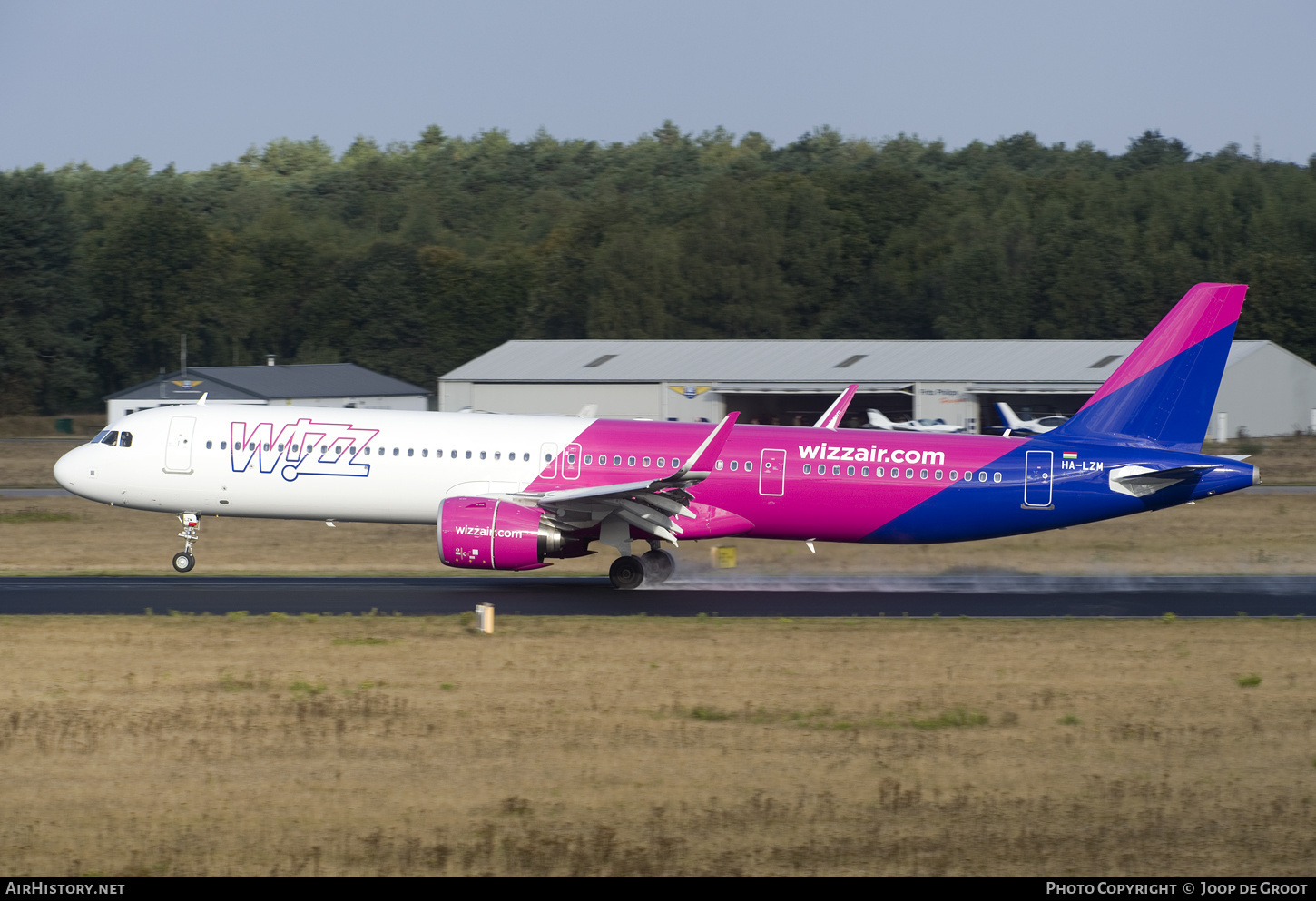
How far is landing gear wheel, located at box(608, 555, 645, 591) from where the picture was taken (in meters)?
27.4

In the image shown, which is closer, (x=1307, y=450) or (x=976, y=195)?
(x=1307, y=450)

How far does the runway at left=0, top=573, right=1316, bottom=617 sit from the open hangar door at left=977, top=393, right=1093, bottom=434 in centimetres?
4462

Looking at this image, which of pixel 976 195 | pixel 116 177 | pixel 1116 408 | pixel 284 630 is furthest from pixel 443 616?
pixel 116 177

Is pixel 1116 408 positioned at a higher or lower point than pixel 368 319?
lower

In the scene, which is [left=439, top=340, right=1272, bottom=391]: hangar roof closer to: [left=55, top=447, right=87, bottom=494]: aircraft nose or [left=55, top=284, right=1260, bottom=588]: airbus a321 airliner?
[left=55, top=284, right=1260, bottom=588]: airbus a321 airliner

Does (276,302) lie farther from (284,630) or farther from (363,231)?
(284,630)

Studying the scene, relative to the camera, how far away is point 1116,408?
28609 millimetres

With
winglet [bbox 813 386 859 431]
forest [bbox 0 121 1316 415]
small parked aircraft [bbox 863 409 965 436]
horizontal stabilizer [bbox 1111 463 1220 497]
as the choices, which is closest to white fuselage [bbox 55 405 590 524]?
winglet [bbox 813 386 859 431]

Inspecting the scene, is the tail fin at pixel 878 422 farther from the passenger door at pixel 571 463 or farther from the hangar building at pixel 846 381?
the passenger door at pixel 571 463

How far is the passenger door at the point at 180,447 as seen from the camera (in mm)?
28109

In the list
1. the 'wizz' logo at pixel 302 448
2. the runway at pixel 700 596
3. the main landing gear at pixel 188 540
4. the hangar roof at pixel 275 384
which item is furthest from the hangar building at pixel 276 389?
the runway at pixel 700 596

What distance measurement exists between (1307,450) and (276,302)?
8113 centimetres

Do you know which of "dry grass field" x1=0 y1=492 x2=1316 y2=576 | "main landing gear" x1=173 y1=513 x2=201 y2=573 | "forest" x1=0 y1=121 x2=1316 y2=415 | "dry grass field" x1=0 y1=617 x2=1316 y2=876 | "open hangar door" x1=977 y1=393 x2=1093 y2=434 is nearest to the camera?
"dry grass field" x1=0 y1=617 x2=1316 y2=876

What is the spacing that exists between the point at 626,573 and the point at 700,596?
64.6 inches
